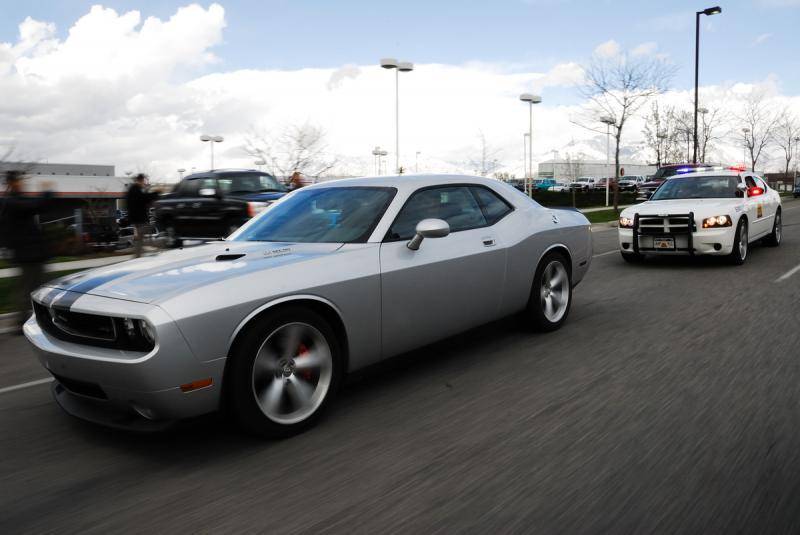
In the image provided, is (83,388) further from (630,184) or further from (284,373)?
(630,184)

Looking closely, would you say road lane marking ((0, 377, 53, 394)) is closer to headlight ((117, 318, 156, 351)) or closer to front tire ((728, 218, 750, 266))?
headlight ((117, 318, 156, 351))

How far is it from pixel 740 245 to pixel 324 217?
8.29 m

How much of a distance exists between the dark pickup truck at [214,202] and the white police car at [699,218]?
666 centimetres

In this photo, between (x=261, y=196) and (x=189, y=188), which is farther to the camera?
(x=189, y=188)

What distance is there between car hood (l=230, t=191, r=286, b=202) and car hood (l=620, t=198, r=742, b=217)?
21.4ft

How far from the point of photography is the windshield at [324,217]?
4.64 meters

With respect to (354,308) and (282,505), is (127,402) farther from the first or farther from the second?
(354,308)

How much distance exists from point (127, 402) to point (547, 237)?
3839 mm

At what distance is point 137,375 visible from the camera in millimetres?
3340

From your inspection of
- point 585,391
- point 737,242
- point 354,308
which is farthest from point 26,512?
point 737,242

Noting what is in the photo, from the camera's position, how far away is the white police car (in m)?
10.3

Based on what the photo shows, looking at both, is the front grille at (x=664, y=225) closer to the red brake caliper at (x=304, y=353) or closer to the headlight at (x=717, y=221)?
the headlight at (x=717, y=221)

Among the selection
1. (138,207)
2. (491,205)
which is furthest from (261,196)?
(491,205)

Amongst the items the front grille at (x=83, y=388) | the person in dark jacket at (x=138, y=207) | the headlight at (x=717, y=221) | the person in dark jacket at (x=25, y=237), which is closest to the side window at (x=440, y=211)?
the front grille at (x=83, y=388)
